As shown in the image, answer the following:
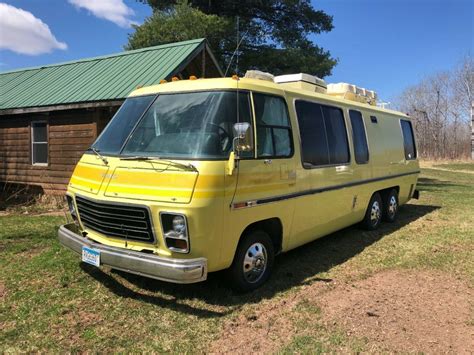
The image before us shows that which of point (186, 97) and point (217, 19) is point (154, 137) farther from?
→ point (217, 19)

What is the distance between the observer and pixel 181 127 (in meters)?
4.73

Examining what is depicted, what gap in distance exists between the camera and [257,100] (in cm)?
497

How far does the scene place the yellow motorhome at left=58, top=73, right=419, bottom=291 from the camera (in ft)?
13.9

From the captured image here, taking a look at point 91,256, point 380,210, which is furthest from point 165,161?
point 380,210

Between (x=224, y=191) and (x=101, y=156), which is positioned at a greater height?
(x=101, y=156)

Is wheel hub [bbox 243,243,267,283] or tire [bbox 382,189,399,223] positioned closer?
wheel hub [bbox 243,243,267,283]

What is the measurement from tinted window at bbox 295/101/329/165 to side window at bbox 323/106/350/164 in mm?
171

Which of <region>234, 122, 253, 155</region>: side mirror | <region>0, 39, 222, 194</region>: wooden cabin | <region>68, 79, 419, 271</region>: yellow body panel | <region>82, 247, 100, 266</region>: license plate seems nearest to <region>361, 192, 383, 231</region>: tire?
→ <region>68, 79, 419, 271</region>: yellow body panel

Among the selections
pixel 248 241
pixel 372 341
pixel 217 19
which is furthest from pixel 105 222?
pixel 217 19

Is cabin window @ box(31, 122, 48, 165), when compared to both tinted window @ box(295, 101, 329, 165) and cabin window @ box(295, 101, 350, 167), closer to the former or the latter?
cabin window @ box(295, 101, 350, 167)

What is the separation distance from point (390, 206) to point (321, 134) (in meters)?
3.87

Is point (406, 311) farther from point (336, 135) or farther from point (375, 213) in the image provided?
point (375, 213)

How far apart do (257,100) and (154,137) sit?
125 centimetres

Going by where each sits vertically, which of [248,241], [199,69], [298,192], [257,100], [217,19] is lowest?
[248,241]
